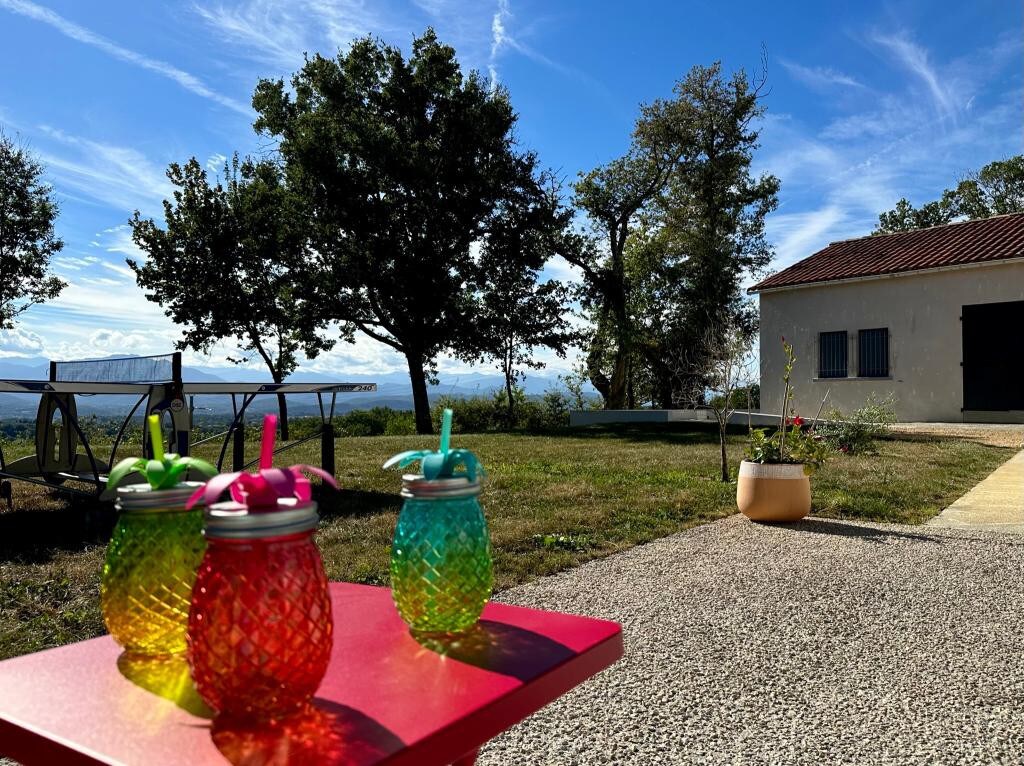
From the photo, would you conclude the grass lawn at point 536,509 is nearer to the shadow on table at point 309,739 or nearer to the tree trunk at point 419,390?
the shadow on table at point 309,739

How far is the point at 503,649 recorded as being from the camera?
114 centimetres

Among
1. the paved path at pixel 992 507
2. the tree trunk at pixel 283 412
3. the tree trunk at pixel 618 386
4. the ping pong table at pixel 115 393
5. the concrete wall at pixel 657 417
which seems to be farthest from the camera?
the tree trunk at pixel 618 386

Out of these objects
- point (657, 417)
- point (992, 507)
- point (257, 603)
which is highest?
point (257, 603)

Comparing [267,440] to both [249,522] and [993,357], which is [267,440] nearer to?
[249,522]

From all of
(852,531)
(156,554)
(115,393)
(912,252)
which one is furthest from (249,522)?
(912,252)

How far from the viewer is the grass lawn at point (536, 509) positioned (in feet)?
13.6

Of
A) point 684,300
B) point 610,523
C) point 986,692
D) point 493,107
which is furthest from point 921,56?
point 986,692

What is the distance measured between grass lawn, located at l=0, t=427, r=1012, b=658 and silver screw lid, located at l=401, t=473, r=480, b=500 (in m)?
3.02

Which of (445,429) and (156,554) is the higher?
(445,429)

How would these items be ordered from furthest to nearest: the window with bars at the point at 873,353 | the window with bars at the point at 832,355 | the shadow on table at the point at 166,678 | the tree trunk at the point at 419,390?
the tree trunk at the point at 419,390 < the window with bars at the point at 832,355 < the window with bars at the point at 873,353 < the shadow on table at the point at 166,678

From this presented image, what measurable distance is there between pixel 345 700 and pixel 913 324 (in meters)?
17.7

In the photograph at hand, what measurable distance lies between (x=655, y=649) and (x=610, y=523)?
2.67 metres

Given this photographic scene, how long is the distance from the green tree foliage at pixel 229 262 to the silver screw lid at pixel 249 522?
1790 cm

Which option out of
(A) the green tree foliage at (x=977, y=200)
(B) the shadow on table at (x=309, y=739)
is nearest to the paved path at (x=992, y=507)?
(B) the shadow on table at (x=309, y=739)
